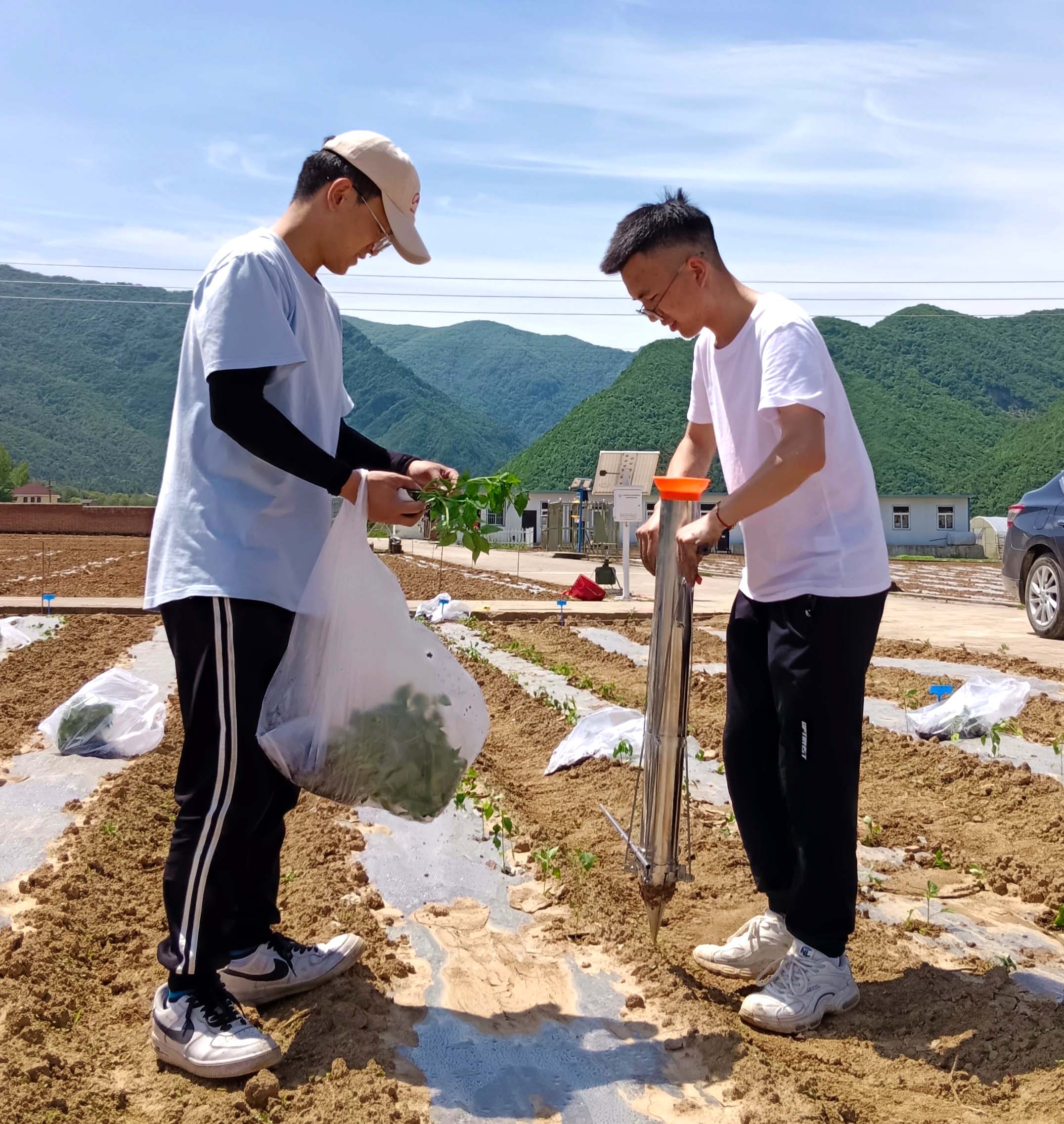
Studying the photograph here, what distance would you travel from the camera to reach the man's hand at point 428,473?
98.0 inches

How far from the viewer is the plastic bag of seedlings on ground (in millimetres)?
2357

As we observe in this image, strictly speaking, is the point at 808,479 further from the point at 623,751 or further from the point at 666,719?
the point at 623,751

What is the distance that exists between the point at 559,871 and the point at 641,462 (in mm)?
28935

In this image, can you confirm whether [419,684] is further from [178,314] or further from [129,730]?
[178,314]

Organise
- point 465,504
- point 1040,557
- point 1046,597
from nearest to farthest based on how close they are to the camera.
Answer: point 465,504
point 1040,557
point 1046,597

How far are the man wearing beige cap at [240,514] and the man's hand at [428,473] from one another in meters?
0.12

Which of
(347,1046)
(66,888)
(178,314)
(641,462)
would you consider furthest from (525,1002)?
(178,314)

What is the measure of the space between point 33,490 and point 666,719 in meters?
74.1

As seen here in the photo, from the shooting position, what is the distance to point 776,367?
2.44m

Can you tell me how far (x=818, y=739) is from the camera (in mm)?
2541

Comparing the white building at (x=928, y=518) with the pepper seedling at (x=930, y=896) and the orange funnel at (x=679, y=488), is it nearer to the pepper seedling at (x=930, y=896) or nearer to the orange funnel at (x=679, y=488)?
the pepper seedling at (x=930, y=896)

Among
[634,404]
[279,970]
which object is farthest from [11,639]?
[634,404]

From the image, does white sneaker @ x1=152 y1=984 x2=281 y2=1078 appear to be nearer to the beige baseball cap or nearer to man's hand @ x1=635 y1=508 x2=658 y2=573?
man's hand @ x1=635 y1=508 x2=658 y2=573

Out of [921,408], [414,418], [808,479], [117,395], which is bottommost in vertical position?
[808,479]
